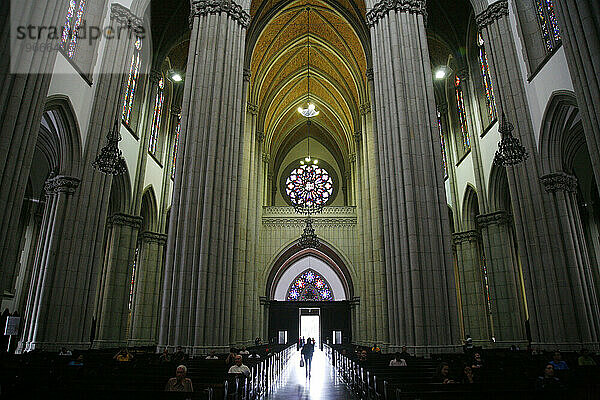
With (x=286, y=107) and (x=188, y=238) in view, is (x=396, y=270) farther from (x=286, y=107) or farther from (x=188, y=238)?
(x=286, y=107)

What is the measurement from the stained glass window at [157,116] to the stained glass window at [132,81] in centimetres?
182

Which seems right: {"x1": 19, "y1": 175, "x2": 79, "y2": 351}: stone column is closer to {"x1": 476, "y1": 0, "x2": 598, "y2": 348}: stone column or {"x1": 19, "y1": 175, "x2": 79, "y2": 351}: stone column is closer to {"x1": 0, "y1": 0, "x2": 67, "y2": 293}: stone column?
{"x1": 0, "y1": 0, "x2": 67, "y2": 293}: stone column

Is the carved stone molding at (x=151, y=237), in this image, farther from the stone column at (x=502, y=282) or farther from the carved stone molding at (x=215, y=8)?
the stone column at (x=502, y=282)

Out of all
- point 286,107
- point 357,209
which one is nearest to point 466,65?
point 357,209

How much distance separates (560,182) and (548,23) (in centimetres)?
504

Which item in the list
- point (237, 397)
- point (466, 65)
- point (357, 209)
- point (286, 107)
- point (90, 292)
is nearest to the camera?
point (237, 397)

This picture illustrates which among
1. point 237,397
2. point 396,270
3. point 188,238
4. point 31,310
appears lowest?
point 237,397

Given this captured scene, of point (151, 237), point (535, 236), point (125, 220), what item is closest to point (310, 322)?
point (151, 237)

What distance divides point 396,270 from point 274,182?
79.6 feet

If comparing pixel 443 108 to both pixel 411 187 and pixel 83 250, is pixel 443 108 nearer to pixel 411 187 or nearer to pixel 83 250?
pixel 411 187

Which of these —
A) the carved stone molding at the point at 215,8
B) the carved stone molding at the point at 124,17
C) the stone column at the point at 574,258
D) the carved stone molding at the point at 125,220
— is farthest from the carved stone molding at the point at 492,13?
the carved stone molding at the point at 125,220

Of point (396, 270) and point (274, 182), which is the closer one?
point (396, 270)

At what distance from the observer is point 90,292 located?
11828 millimetres

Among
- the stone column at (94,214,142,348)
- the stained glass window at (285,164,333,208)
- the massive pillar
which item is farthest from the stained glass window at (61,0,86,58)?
the stained glass window at (285,164,333,208)
